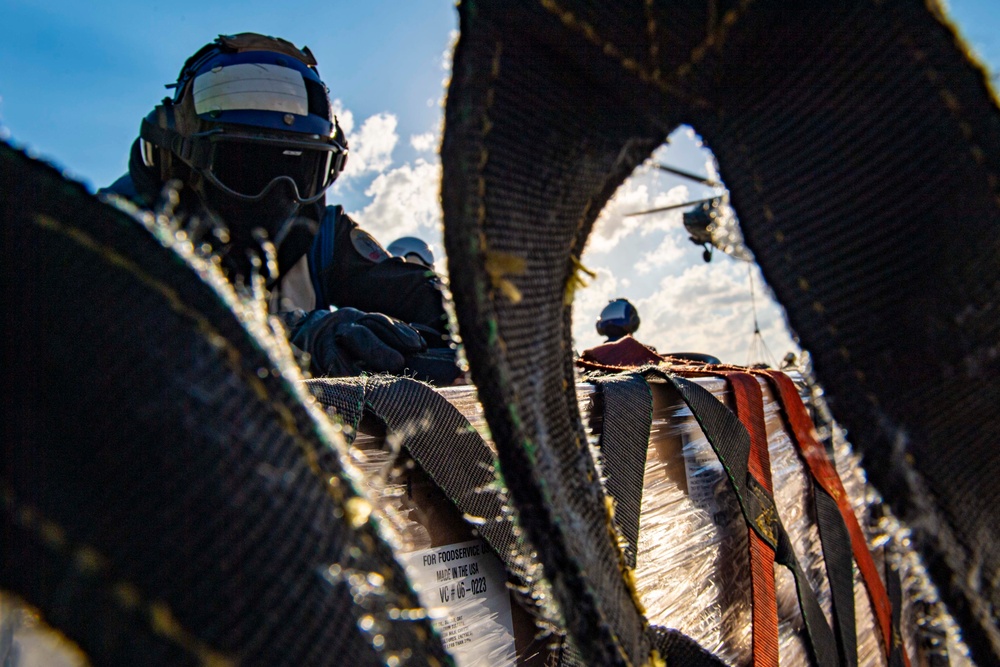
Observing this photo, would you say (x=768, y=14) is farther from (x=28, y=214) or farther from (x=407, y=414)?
(x=407, y=414)

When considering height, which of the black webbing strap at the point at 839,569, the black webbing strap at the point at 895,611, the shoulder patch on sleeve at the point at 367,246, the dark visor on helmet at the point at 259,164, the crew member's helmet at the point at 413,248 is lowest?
the black webbing strap at the point at 895,611

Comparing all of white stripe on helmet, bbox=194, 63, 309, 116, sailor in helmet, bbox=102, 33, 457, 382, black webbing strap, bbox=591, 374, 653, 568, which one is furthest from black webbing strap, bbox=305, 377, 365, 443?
white stripe on helmet, bbox=194, 63, 309, 116

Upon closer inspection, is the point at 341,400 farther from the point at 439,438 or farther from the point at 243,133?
the point at 243,133

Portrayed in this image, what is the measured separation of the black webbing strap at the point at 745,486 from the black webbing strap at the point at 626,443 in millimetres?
125

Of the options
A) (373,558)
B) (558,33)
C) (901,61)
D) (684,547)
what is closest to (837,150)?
(901,61)

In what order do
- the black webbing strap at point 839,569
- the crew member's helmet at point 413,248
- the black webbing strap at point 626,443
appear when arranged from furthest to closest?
the crew member's helmet at point 413,248 < the black webbing strap at point 839,569 < the black webbing strap at point 626,443

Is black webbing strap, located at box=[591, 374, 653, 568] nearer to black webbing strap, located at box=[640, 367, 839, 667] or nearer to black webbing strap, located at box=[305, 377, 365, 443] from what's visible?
black webbing strap, located at box=[640, 367, 839, 667]

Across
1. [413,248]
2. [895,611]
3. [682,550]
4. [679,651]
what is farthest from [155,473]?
[413,248]

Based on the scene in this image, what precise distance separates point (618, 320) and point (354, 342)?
3325 mm

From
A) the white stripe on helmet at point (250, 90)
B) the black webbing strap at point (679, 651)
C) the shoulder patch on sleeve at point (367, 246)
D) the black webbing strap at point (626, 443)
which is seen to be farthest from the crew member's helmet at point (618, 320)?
the black webbing strap at point (679, 651)

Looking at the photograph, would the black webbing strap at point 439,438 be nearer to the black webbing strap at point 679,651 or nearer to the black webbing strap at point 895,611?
the black webbing strap at point 679,651

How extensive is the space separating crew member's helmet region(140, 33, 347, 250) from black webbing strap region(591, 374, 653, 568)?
56.0 inches

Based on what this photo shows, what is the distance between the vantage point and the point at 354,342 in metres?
1.50

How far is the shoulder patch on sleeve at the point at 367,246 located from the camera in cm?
254
